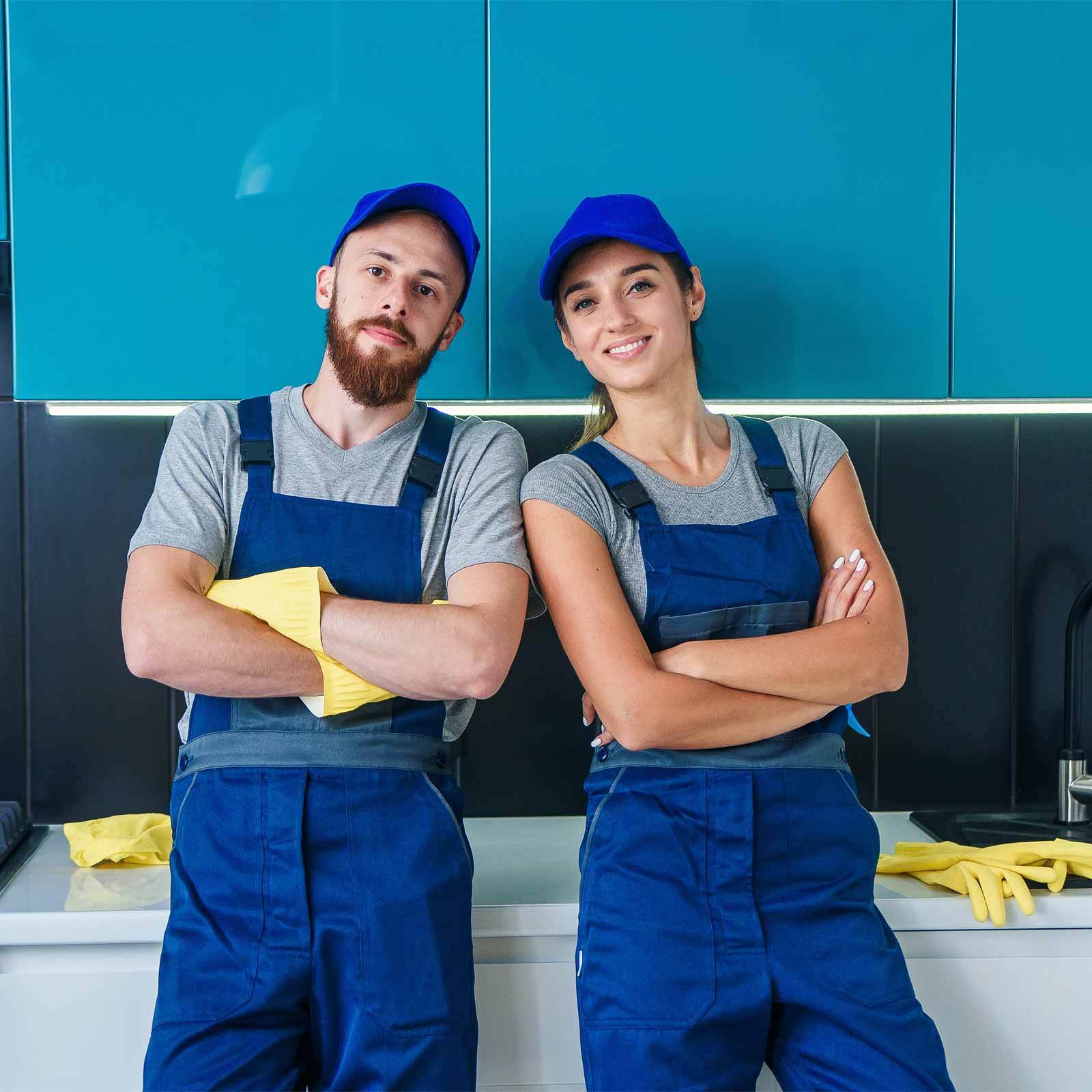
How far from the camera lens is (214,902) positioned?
4.31 feet

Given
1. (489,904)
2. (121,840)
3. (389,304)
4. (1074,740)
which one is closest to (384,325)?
(389,304)

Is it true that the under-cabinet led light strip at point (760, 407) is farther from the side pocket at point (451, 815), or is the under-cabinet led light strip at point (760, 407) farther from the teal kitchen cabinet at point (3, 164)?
the side pocket at point (451, 815)

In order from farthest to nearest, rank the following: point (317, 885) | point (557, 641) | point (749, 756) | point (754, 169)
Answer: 1. point (557, 641)
2. point (754, 169)
3. point (749, 756)
4. point (317, 885)

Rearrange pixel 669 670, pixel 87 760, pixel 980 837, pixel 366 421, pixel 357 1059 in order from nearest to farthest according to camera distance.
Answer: pixel 357 1059
pixel 669 670
pixel 366 421
pixel 980 837
pixel 87 760

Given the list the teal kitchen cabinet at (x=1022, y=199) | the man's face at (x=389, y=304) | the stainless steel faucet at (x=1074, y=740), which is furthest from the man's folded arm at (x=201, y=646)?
the stainless steel faucet at (x=1074, y=740)

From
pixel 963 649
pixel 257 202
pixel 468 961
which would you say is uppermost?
pixel 257 202

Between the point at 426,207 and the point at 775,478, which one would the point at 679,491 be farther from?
the point at 426,207

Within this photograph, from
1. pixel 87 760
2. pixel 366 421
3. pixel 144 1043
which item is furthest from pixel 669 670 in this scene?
pixel 87 760

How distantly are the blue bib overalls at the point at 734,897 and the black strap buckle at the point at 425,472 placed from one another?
0.77ft

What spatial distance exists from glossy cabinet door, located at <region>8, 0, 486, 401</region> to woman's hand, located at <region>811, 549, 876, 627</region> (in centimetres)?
79

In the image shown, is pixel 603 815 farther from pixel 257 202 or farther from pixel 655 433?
pixel 257 202

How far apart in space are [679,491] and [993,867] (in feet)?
2.41

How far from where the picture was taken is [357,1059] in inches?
50.4

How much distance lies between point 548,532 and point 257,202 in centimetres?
67
